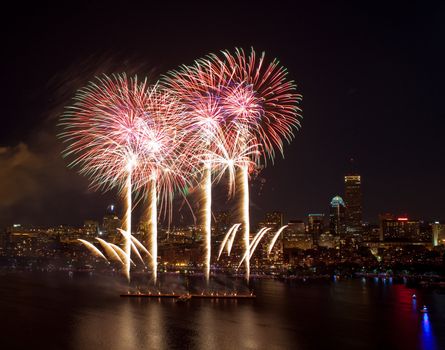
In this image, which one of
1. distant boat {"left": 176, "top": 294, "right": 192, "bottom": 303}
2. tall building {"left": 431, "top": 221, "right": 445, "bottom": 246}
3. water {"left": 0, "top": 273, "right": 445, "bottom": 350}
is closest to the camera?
water {"left": 0, "top": 273, "right": 445, "bottom": 350}

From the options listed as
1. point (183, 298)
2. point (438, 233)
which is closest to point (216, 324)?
point (183, 298)

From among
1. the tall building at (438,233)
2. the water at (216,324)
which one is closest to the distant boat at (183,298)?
the water at (216,324)

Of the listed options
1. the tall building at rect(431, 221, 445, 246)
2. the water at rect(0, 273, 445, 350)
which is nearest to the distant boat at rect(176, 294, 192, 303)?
the water at rect(0, 273, 445, 350)

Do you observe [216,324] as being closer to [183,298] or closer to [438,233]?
[183,298]

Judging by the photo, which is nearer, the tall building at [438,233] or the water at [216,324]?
the water at [216,324]

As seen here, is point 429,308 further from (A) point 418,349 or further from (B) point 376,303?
(A) point 418,349

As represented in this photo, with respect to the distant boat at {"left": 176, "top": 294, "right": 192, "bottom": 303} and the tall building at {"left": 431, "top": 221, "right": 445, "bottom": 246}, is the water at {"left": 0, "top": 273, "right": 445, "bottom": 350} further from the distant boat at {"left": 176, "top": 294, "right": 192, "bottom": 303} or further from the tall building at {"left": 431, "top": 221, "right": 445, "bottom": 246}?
the tall building at {"left": 431, "top": 221, "right": 445, "bottom": 246}

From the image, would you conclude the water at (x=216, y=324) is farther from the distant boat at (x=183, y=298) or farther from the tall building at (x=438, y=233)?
the tall building at (x=438, y=233)

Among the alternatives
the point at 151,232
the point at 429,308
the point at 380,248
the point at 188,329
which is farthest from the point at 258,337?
the point at 380,248
